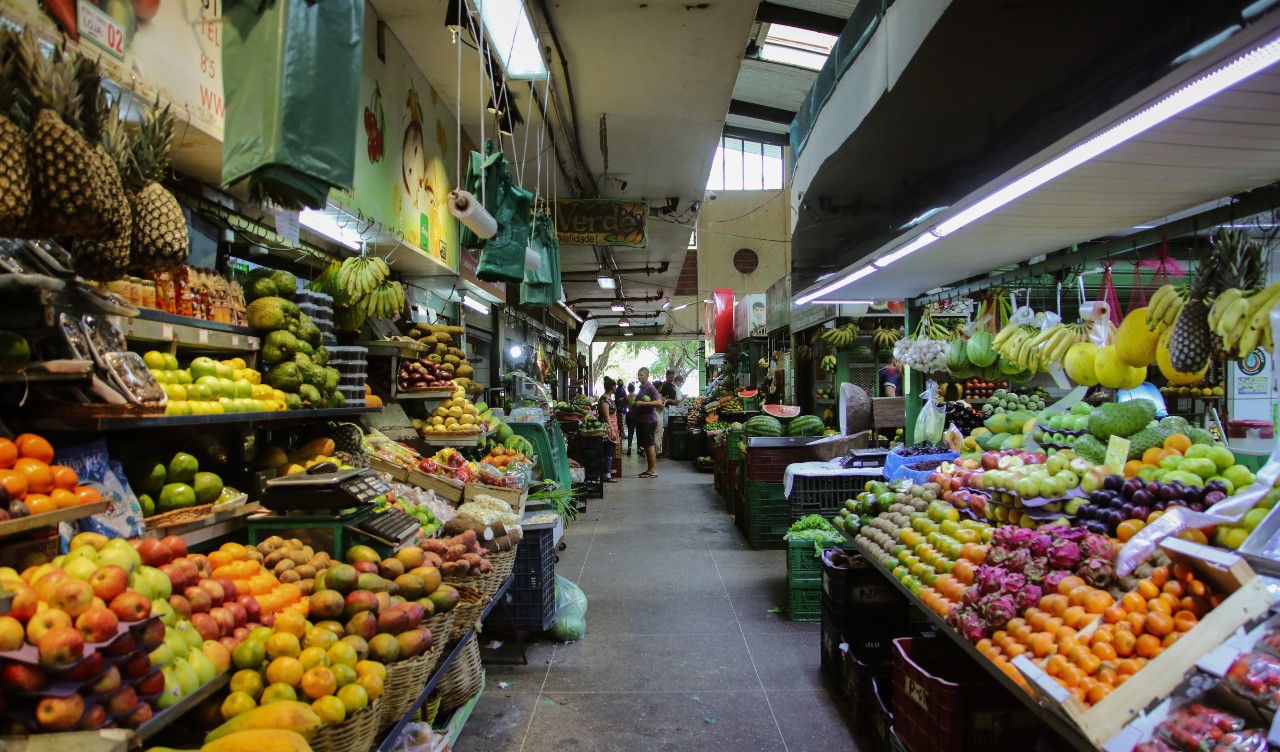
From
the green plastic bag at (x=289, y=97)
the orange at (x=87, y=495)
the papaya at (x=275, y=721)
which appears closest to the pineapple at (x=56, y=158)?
the green plastic bag at (x=289, y=97)

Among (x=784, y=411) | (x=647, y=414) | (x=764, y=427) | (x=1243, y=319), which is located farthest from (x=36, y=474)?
(x=647, y=414)

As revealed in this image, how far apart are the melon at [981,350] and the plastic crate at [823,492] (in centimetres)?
165

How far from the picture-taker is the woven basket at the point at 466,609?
3.23m

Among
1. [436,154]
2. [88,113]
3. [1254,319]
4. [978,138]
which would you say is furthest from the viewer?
[978,138]

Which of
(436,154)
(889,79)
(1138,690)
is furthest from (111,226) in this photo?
(889,79)

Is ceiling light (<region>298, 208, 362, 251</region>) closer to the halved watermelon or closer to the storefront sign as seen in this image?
the storefront sign

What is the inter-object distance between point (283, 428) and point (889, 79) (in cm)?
651

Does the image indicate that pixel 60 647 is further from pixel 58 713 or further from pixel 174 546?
pixel 174 546

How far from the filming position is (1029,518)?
332 cm

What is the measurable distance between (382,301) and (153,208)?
2.79 meters

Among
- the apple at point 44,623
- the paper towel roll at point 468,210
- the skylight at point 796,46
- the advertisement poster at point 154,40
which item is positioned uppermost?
the skylight at point 796,46

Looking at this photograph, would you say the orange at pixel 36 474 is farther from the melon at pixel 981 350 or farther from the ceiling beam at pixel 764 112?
the ceiling beam at pixel 764 112

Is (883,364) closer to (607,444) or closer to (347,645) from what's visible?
(607,444)

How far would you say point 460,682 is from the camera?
364 centimetres
